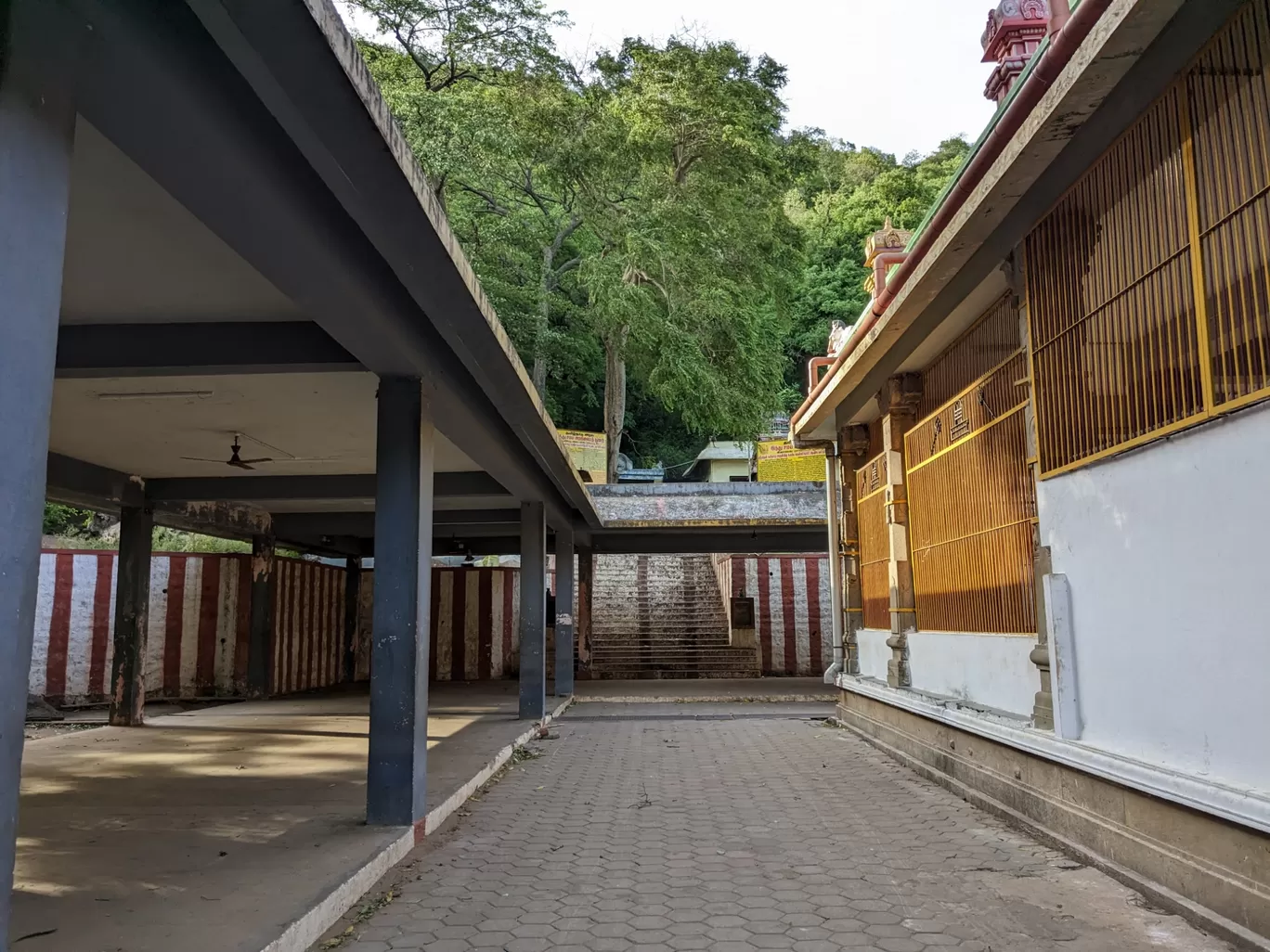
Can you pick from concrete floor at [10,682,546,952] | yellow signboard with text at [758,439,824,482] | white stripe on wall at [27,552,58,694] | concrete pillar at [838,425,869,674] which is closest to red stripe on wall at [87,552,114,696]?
white stripe on wall at [27,552,58,694]

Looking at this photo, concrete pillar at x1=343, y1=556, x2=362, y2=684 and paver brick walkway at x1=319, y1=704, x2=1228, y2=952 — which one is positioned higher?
concrete pillar at x1=343, y1=556, x2=362, y2=684

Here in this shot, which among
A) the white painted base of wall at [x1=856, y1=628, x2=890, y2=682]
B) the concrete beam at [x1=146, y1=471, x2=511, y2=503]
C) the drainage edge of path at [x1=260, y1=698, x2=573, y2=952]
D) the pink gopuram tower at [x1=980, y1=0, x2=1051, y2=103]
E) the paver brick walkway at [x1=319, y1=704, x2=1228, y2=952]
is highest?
the pink gopuram tower at [x1=980, y1=0, x2=1051, y2=103]

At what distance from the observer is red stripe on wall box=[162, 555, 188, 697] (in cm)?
1398

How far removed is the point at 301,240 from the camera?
142 inches

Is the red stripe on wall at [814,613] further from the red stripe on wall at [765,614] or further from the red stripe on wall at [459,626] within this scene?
the red stripe on wall at [459,626]

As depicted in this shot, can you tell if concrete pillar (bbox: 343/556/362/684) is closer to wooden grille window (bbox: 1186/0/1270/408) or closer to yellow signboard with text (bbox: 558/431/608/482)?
yellow signboard with text (bbox: 558/431/608/482)

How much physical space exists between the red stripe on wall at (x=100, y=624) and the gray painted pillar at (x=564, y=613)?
643 centimetres

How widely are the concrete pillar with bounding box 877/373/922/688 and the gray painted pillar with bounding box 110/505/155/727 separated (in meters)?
8.04

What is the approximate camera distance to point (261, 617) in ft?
46.2

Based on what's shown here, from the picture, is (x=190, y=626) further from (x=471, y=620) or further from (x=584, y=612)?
(x=584, y=612)

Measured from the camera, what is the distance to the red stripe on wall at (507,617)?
18.7 m

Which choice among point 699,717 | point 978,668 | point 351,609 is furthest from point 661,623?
point 978,668

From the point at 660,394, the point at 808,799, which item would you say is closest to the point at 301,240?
the point at 808,799

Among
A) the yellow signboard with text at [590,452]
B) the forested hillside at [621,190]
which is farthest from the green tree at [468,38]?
the yellow signboard with text at [590,452]
